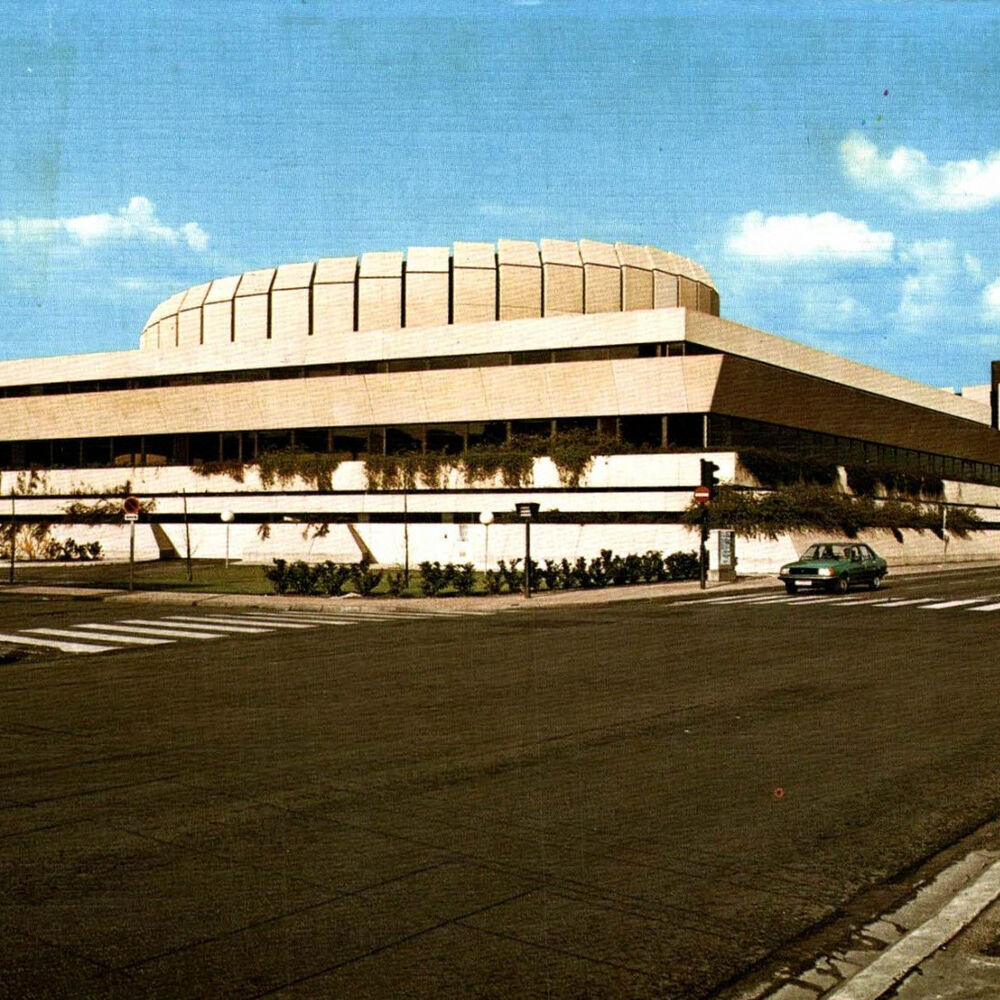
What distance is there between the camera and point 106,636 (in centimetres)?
2020

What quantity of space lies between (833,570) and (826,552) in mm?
1679

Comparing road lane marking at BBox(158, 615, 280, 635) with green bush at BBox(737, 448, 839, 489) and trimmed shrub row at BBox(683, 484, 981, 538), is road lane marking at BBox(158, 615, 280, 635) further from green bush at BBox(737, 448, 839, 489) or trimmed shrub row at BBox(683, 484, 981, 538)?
green bush at BBox(737, 448, 839, 489)

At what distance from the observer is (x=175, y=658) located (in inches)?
647

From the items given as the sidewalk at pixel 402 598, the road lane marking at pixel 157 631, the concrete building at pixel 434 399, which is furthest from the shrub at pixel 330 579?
the concrete building at pixel 434 399

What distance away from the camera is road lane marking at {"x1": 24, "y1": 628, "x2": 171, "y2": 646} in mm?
19000

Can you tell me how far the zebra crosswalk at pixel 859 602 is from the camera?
25.6m

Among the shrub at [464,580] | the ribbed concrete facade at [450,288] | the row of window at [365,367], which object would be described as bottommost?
the shrub at [464,580]

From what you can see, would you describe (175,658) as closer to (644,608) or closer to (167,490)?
(644,608)

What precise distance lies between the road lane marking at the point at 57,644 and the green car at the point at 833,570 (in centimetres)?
2065

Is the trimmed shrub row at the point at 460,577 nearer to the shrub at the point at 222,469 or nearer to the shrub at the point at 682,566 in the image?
the shrub at the point at 682,566

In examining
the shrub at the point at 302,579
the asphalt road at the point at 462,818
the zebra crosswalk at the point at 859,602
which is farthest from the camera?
the shrub at the point at 302,579

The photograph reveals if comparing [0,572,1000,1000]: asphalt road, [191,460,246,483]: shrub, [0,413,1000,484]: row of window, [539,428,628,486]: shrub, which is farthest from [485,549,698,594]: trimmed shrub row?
[191,460,246,483]: shrub

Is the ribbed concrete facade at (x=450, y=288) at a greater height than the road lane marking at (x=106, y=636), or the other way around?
the ribbed concrete facade at (x=450, y=288)

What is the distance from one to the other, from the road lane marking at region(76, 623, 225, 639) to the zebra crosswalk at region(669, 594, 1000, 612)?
13.0 m
